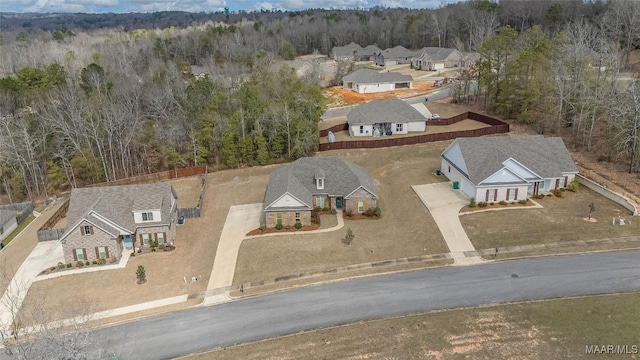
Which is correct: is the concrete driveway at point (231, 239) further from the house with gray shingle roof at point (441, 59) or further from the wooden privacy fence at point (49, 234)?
the house with gray shingle roof at point (441, 59)

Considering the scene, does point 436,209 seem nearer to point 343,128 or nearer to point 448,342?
point 448,342

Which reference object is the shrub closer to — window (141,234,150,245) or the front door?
window (141,234,150,245)

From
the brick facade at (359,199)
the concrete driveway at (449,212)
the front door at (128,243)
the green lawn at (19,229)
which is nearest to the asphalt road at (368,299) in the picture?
the concrete driveway at (449,212)

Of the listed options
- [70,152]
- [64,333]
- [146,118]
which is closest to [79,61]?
[146,118]

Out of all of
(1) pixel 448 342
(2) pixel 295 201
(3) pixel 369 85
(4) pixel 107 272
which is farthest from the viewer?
(3) pixel 369 85

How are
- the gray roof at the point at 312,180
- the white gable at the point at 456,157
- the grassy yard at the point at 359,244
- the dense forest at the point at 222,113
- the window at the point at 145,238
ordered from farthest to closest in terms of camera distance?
the dense forest at the point at 222,113
the white gable at the point at 456,157
the gray roof at the point at 312,180
the window at the point at 145,238
the grassy yard at the point at 359,244
